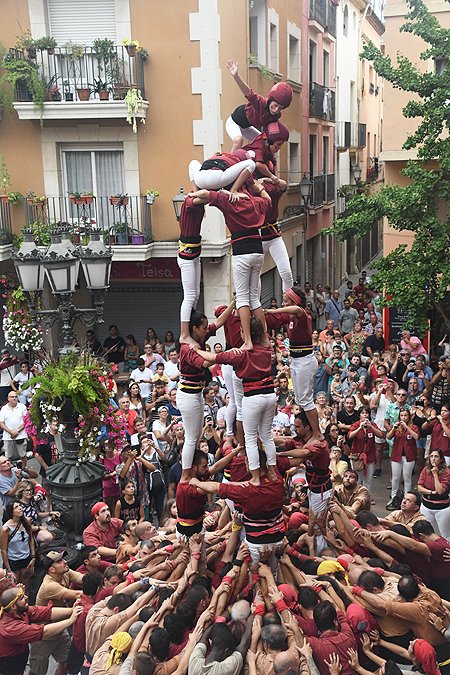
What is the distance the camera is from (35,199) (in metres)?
17.0

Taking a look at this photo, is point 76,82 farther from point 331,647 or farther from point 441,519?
point 331,647

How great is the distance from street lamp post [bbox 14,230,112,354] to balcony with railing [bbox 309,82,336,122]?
733 inches

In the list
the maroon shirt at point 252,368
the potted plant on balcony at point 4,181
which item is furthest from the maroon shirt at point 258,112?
the potted plant on balcony at point 4,181

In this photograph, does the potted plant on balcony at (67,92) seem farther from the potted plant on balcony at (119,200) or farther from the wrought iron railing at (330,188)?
the wrought iron railing at (330,188)

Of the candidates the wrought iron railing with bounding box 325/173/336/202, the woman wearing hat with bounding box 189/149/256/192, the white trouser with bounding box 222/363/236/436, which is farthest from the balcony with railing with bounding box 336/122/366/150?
the woman wearing hat with bounding box 189/149/256/192

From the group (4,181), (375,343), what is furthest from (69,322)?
(4,181)

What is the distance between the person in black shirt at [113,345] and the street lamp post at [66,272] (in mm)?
7875

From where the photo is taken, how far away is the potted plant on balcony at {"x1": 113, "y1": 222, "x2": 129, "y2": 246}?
16.5m

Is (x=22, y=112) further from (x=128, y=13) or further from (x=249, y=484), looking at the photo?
(x=249, y=484)

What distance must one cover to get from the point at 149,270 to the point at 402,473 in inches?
332

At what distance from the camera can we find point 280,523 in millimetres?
7125

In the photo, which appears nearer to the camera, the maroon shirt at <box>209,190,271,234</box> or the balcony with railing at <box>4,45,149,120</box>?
the maroon shirt at <box>209,190,271,234</box>

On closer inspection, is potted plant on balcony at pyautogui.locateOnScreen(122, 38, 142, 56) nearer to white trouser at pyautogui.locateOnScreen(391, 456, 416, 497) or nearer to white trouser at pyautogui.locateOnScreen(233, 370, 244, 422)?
white trouser at pyautogui.locateOnScreen(391, 456, 416, 497)

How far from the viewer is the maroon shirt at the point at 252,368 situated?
6789 mm
